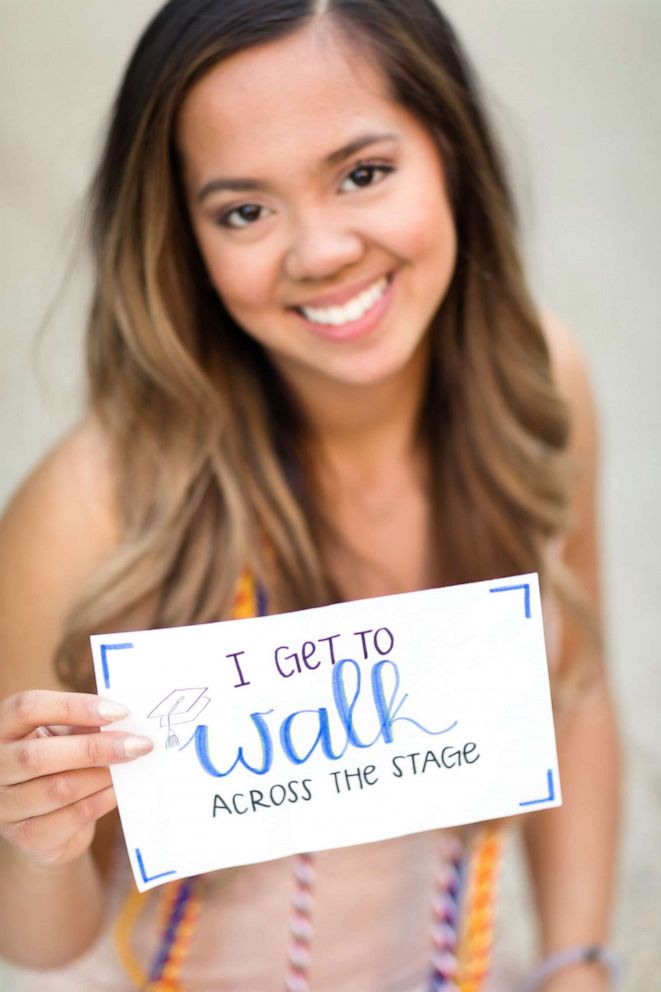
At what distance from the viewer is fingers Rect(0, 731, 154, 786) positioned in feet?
2.05

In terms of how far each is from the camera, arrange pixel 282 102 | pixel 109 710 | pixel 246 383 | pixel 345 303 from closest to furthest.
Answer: pixel 109 710, pixel 282 102, pixel 345 303, pixel 246 383

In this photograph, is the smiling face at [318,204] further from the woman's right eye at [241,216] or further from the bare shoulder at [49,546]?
the bare shoulder at [49,546]

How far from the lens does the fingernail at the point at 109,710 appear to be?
0.62 metres

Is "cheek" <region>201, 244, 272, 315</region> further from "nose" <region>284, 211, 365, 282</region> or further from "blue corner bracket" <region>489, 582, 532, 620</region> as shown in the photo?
"blue corner bracket" <region>489, 582, 532, 620</region>

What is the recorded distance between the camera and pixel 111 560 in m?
0.90

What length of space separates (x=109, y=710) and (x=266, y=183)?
1.24 feet

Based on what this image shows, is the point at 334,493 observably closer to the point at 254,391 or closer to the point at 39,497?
the point at 254,391

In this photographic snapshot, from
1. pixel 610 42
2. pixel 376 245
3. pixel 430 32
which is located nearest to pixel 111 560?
pixel 376 245

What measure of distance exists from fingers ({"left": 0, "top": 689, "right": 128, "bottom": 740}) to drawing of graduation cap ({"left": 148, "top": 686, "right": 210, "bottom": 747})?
0.02 meters

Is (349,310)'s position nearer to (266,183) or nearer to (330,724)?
(266,183)

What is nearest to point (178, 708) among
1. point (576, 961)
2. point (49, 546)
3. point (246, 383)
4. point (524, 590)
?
point (524, 590)

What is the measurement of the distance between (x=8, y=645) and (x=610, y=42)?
138cm

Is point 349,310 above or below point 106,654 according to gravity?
above

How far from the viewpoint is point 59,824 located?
0.66 meters
